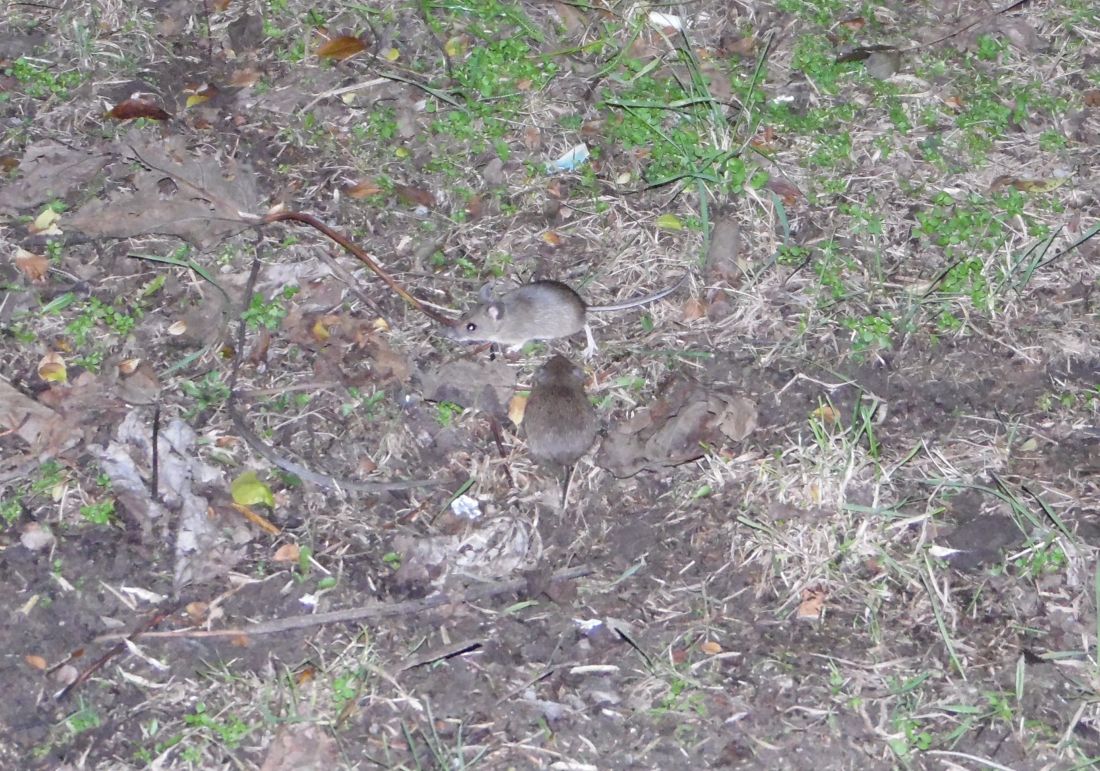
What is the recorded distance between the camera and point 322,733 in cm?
310

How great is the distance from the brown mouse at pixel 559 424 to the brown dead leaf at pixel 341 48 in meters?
2.19

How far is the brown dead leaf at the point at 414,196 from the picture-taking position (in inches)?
175

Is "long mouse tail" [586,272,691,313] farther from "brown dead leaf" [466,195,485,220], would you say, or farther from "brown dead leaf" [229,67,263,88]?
"brown dead leaf" [229,67,263,88]

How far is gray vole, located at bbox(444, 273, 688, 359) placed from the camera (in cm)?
391

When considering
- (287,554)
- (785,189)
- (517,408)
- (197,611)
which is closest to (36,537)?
(197,611)

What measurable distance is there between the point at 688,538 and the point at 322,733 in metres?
1.37

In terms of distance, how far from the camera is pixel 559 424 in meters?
3.63

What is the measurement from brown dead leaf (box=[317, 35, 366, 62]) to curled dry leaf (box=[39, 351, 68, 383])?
1964mm

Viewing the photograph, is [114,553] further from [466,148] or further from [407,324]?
[466,148]

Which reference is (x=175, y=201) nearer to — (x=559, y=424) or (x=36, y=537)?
(x=36, y=537)

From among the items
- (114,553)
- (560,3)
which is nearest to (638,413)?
(114,553)

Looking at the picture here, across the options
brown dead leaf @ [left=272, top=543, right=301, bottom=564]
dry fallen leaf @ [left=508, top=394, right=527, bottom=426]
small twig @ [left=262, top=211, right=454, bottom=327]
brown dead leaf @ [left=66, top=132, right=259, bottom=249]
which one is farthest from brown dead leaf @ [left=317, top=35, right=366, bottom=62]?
brown dead leaf @ [left=272, top=543, right=301, bottom=564]

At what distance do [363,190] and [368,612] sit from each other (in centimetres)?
197

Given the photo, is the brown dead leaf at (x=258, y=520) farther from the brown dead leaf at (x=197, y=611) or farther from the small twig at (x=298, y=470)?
the brown dead leaf at (x=197, y=611)
